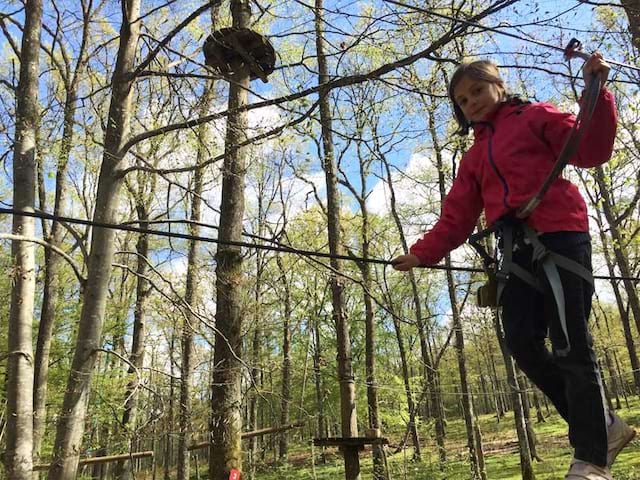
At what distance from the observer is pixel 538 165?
149 centimetres

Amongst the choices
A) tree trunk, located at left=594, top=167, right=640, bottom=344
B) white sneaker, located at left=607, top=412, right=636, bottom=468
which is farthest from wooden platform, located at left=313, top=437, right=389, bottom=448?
tree trunk, located at left=594, top=167, right=640, bottom=344

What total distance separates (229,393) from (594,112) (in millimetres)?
3409

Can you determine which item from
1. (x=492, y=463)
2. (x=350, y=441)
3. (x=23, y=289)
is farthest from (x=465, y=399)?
(x=23, y=289)

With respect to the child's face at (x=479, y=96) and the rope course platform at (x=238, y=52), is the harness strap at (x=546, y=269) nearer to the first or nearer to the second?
the child's face at (x=479, y=96)

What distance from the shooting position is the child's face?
5.44 feet

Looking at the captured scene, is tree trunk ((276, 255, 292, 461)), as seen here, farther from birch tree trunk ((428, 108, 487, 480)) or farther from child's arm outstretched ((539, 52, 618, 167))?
birch tree trunk ((428, 108, 487, 480))

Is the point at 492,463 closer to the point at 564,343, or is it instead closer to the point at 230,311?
the point at 230,311

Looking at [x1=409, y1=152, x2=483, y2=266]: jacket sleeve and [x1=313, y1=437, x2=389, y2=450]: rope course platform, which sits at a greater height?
[x1=409, y1=152, x2=483, y2=266]: jacket sleeve

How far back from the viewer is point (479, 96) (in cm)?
166

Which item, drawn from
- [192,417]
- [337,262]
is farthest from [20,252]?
[337,262]

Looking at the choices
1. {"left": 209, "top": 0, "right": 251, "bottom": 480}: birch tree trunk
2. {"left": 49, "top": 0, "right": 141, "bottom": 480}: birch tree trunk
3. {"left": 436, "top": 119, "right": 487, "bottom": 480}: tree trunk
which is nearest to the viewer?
{"left": 49, "top": 0, "right": 141, "bottom": 480}: birch tree trunk

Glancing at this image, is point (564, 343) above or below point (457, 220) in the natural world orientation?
below

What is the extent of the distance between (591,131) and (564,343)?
61cm

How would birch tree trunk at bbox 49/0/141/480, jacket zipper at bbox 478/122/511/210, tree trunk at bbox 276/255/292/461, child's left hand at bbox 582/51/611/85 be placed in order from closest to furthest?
child's left hand at bbox 582/51/611/85 < jacket zipper at bbox 478/122/511/210 < birch tree trunk at bbox 49/0/141/480 < tree trunk at bbox 276/255/292/461
